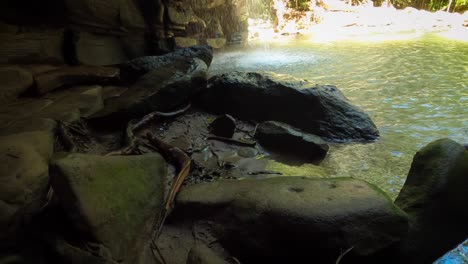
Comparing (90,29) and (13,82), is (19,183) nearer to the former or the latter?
(13,82)

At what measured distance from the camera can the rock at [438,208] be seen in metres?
2.08

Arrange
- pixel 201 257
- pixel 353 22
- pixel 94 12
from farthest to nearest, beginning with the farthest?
pixel 353 22
pixel 94 12
pixel 201 257

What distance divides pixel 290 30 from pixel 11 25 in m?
14.3

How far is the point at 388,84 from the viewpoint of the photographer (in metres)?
6.46

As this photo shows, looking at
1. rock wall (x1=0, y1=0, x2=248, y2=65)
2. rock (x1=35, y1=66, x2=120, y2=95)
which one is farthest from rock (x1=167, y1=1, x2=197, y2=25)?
rock (x1=35, y1=66, x2=120, y2=95)

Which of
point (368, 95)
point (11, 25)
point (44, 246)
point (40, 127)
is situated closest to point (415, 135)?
point (368, 95)

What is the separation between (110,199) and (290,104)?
11.2 feet

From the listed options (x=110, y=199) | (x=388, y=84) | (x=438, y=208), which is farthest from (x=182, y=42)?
(x=438, y=208)

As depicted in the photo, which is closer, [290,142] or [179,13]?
[290,142]

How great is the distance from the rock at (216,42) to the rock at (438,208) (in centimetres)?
1105

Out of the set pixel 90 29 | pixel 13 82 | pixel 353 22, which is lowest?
pixel 353 22

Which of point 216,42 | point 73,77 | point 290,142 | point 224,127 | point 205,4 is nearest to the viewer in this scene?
point 290,142

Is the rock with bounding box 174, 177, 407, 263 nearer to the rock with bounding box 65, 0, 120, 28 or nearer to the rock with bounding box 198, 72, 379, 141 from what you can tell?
the rock with bounding box 198, 72, 379, 141

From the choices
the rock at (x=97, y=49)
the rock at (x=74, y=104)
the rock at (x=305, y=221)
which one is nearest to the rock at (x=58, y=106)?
the rock at (x=74, y=104)
